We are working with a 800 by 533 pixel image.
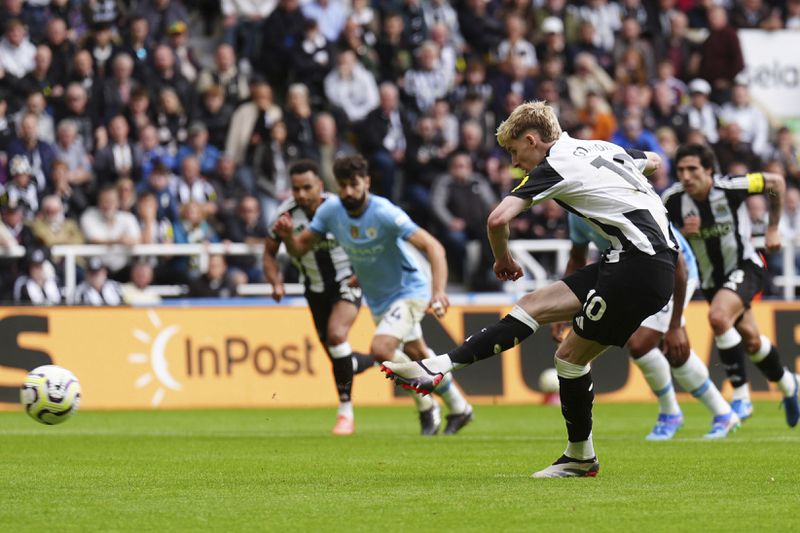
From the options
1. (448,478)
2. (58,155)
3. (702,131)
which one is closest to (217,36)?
(58,155)

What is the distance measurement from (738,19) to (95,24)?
39.1 ft

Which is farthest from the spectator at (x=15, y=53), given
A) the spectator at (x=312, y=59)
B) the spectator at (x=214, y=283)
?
the spectator at (x=312, y=59)

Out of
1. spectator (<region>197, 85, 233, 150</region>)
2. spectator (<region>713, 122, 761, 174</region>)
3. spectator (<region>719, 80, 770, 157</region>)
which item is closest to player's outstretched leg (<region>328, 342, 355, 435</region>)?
spectator (<region>197, 85, 233, 150</region>)

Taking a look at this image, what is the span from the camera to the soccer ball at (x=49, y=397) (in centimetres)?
1099

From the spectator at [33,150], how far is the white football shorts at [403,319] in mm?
7823

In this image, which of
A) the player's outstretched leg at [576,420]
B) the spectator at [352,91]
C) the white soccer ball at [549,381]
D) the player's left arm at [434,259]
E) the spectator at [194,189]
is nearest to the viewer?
the player's outstretched leg at [576,420]

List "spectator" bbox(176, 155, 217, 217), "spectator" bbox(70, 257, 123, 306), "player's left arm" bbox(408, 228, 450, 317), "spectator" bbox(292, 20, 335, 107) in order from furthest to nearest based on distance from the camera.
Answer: "spectator" bbox(292, 20, 335, 107) < "spectator" bbox(176, 155, 217, 217) < "spectator" bbox(70, 257, 123, 306) < "player's left arm" bbox(408, 228, 450, 317)

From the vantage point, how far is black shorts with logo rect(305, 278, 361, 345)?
14.2 metres

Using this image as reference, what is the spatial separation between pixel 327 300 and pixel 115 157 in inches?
280

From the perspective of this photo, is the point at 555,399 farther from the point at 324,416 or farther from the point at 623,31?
the point at 623,31

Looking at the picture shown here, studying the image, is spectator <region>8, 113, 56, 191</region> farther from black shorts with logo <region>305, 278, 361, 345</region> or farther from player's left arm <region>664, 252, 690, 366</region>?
player's left arm <region>664, 252, 690, 366</region>

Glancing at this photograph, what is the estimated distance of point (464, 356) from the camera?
864 centimetres

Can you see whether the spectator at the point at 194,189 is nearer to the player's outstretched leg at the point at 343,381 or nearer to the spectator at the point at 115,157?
the spectator at the point at 115,157

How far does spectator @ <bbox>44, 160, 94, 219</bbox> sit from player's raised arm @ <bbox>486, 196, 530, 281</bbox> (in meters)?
12.2
